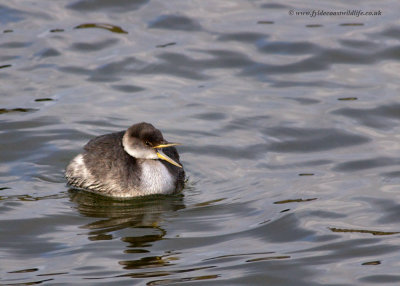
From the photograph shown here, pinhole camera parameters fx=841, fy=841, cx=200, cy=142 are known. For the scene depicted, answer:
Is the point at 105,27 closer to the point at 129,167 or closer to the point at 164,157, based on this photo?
the point at 129,167

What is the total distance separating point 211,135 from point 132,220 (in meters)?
2.94

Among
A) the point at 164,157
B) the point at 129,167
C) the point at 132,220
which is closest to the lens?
the point at 132,220

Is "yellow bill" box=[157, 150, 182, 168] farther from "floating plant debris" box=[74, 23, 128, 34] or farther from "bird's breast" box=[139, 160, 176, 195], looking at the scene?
"floating plant debris" box=[74, 23, 128, 34]

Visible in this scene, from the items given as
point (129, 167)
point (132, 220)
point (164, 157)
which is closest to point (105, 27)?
point (129, 167)

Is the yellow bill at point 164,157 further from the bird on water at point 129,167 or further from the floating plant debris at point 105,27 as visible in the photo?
the floating plant debris at point 105,27

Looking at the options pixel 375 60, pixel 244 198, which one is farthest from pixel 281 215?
pixel 375 60

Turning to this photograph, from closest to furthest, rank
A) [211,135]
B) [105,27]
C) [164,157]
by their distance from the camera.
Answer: [164,157]
[211,135]
[105,27]

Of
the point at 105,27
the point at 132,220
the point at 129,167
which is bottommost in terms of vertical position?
the point at 132,220

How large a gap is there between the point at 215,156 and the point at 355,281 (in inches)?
162

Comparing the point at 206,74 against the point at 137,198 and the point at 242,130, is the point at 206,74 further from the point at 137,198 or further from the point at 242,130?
the point at 137,198

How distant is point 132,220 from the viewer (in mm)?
10141

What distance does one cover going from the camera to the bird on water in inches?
429

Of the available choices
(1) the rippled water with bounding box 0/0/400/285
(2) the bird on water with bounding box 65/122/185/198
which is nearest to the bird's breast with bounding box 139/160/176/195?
(2) the bird on water with bounding box 65/122/185/198

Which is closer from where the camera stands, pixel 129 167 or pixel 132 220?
pixel 132 220
